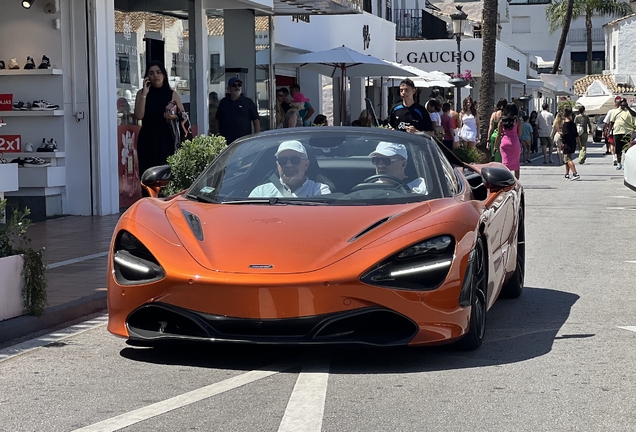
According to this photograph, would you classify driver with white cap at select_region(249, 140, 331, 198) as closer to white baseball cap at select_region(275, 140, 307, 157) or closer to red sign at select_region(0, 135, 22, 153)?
white baseball cap at select_region(275, 140, 307, 157)

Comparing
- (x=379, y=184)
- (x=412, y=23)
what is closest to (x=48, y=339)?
(x=379, y=184)

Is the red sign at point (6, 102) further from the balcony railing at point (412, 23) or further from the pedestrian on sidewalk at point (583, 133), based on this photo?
the balcony railing at point (412, 23)

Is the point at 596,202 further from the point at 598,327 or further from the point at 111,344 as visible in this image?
the point at 111,344

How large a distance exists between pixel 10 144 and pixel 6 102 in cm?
58

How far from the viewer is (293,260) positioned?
5.74 meters

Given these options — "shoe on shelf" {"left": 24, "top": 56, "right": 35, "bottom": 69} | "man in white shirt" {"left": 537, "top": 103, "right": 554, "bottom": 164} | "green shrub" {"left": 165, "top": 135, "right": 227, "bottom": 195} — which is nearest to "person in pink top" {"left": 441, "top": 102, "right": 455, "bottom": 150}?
"shoe on shelf" {"left": 24, "top": 56, "right": 35, "bottom": 69}

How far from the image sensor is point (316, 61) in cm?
2272

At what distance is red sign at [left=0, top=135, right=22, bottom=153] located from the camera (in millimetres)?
14789

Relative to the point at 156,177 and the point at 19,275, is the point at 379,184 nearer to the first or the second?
the point at 156,177

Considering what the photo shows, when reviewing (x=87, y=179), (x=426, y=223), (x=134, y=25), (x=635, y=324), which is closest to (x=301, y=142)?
(x=426, y=223)

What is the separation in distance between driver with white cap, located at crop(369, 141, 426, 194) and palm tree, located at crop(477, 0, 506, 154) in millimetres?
21396

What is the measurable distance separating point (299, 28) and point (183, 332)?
21.2 meters

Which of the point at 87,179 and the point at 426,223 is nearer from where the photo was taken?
the point at 426,223

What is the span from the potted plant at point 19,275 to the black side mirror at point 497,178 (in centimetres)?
286
